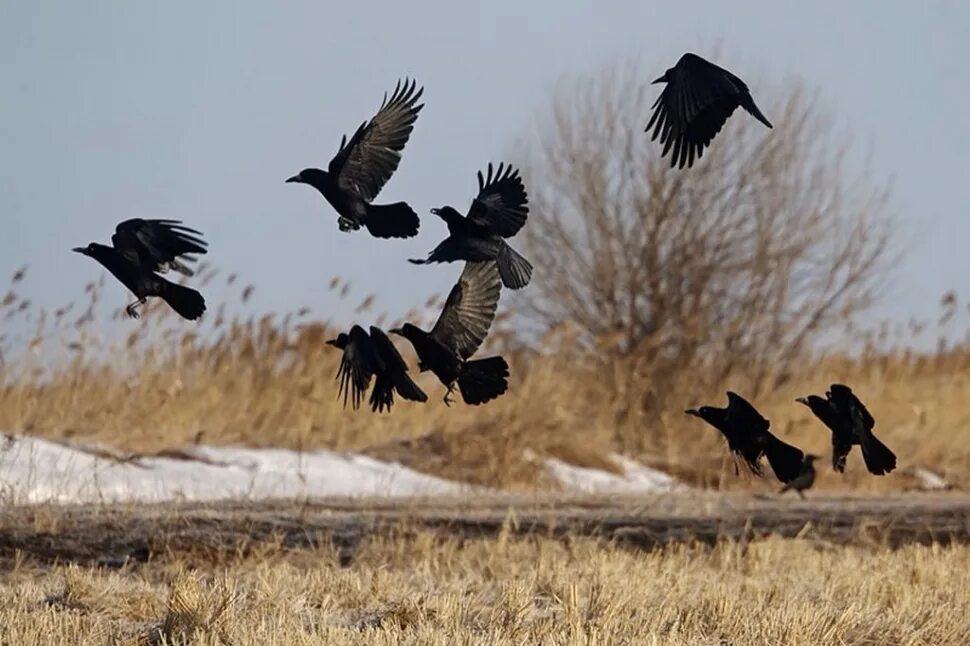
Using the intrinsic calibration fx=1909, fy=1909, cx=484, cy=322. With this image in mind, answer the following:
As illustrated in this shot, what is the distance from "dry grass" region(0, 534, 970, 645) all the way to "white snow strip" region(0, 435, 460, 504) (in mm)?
2679

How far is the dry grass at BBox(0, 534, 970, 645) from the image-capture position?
19.9ft

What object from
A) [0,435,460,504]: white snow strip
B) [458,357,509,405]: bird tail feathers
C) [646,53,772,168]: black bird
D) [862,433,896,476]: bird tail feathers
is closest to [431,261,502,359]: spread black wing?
[458,357,509,405]: bird tail feathers

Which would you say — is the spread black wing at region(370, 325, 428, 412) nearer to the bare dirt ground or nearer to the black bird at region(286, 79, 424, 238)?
the black bird at region(286, 79, 424, 238)

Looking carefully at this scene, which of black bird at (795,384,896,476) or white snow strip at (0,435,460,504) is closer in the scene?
black bird at (795,384,896,476)

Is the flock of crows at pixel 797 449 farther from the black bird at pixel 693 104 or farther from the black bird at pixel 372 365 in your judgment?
the black bird at pixel 372 365

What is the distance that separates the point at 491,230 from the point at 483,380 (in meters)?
0.54

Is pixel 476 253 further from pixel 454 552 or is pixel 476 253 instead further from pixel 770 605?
pixel 454 552

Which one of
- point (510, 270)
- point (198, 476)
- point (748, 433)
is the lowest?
point (748, 433)

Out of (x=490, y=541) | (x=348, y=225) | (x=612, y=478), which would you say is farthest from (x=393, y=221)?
(x=612, y=478)

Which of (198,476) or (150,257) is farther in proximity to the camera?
(198,476)

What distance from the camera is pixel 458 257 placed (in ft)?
20.9

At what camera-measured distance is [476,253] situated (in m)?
6.46

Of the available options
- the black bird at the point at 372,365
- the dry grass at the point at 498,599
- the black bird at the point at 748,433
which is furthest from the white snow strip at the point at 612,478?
the black bird at the point at 372,365

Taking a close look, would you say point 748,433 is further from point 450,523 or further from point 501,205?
point 450,523
